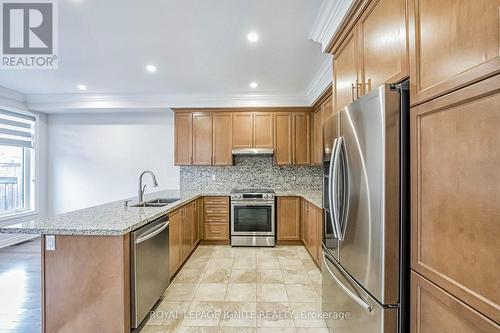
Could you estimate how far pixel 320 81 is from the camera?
366cm

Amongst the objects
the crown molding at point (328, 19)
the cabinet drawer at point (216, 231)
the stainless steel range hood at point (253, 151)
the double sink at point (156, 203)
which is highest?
the crown molding at point (328, 19)

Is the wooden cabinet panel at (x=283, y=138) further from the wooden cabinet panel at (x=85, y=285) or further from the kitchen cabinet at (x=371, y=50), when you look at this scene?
the wooden cabinet panel at (x=85, y=285)

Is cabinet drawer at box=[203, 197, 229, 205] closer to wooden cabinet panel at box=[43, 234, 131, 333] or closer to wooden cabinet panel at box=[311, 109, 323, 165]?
wooden cabinet panel at box=[311, 109, 323, 165]

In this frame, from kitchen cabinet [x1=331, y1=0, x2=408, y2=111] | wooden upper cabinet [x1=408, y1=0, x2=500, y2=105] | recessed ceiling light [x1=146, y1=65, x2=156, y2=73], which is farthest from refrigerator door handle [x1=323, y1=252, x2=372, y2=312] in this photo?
recessed ceiling light [x1=146, y1=65, x2=156, y2=73]

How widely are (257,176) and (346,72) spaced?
3302 mm

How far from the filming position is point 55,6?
84.5 inches

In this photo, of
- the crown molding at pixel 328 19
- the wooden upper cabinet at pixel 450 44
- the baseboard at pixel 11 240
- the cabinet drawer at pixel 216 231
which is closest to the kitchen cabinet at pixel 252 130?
the cabinet drawer at pixel 216 231

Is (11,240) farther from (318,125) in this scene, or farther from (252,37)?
(318,125)

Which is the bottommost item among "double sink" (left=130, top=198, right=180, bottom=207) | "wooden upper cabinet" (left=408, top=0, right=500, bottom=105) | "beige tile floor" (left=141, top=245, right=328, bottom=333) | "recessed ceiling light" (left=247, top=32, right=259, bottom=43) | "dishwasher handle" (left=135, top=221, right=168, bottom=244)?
"beige tile floor" (left=141, top=245, right=328, bottom=333)

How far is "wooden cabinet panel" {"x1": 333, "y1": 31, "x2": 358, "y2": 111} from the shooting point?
184 cm

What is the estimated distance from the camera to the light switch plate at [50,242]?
73.7 inches

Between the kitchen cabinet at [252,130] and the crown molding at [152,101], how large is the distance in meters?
0.23

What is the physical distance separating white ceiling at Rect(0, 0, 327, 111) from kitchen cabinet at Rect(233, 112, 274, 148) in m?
0.39

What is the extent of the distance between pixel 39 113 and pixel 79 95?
1.15 metres
